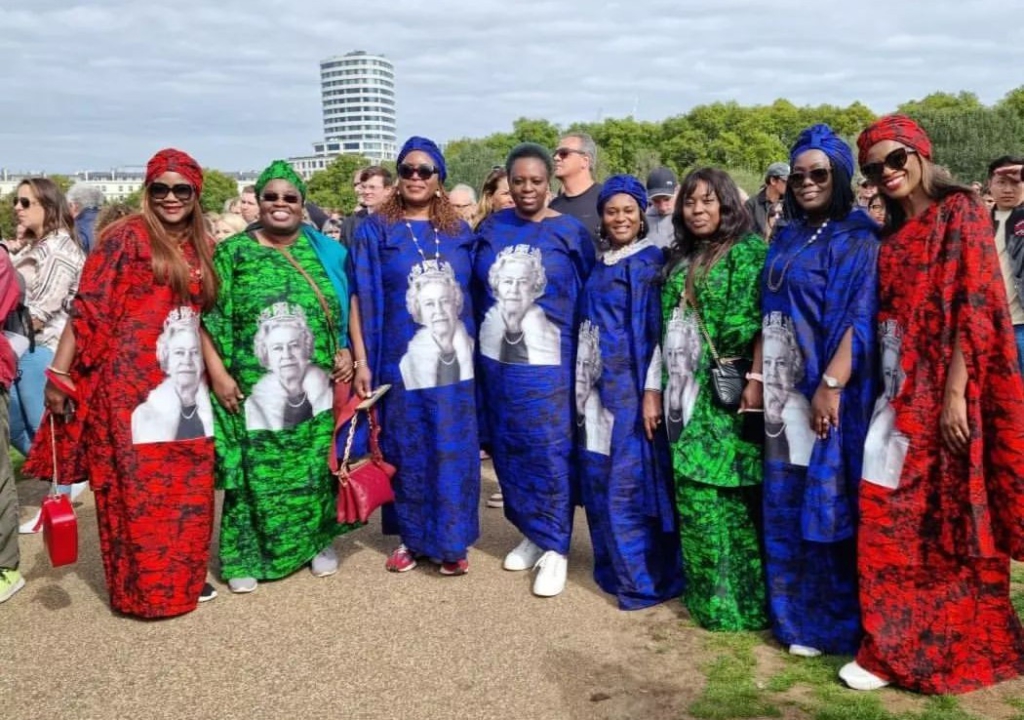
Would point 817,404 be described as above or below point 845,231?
below

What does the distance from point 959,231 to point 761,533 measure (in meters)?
1.44

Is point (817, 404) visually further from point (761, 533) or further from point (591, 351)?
point (591, 351)

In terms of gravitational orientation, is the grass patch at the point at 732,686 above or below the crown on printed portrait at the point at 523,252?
below

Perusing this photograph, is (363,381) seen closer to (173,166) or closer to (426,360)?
(426,360)

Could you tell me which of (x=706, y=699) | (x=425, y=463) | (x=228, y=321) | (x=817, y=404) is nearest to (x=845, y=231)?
(x=817, y=404)

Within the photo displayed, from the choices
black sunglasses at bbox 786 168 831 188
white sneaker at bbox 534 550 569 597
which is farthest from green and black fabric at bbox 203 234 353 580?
black sunglasses at bbox 786 168 831 188

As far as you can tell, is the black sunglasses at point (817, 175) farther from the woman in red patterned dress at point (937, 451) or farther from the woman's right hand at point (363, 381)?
the woman's right hand at point (363, 381)

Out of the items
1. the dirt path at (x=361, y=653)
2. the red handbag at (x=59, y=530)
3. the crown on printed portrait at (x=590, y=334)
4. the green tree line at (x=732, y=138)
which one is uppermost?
the green tree line at (x=732, y=138)

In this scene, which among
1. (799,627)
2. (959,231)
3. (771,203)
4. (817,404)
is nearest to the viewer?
(959,231)

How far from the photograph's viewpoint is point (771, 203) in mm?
8109

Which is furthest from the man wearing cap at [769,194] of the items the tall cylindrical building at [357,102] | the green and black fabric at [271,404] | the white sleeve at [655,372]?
the tall cylindrical building at [357,102]

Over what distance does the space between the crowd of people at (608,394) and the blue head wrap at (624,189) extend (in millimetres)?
12

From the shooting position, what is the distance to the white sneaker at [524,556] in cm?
454

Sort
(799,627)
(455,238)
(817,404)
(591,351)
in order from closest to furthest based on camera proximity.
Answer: (817,404), (799,627), (591,351), (455,238)
